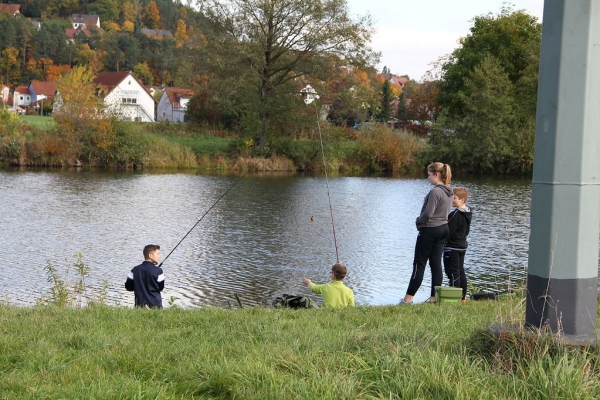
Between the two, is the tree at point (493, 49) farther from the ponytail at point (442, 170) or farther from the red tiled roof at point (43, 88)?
the red tiled roof at point (43, 88)

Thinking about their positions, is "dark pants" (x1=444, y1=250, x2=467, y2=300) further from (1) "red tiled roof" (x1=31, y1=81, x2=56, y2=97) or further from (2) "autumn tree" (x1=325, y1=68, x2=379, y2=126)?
(1) "red tiled roof" (x1=31, y1=81, x2=56, y2=97)

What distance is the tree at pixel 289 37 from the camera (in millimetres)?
44344

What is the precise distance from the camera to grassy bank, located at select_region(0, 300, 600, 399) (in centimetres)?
405

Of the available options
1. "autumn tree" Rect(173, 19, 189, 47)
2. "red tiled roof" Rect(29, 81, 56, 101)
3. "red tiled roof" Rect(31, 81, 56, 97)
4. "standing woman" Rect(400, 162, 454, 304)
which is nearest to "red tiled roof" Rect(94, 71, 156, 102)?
"red tiled roof" Rect(29, 81, 56, 101)

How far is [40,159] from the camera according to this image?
42000 mm

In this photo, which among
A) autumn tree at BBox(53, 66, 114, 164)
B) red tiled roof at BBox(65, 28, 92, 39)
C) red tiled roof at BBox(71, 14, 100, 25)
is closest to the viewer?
autumn tree at BBox(53, 66, 114, 164)

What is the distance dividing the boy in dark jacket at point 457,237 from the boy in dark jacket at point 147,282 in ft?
12.0

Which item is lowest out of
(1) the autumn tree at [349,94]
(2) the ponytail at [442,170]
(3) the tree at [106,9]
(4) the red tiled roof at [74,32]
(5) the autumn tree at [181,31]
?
(2) the ponytail at [442,170]

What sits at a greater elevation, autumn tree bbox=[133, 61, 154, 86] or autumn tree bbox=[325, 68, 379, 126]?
autumn tree bbox=[133, 61, 154, 86]

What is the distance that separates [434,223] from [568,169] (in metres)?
5.20

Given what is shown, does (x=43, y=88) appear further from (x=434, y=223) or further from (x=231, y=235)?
(x=434, y=223)

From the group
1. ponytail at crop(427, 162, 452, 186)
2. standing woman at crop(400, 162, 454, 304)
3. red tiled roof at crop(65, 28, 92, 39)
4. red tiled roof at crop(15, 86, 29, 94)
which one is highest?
→ red tiled roof at crop(65, 28, 92, 39)

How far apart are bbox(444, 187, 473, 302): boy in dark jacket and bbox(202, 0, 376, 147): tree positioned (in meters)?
35.2

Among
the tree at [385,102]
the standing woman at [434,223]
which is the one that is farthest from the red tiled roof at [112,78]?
the standing woman at [434,223]
